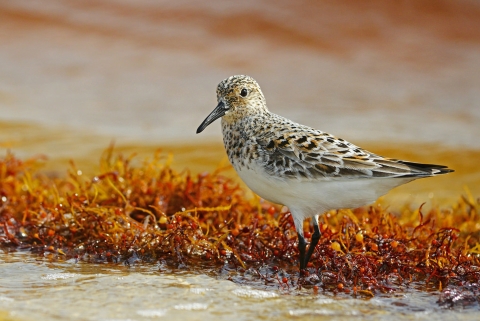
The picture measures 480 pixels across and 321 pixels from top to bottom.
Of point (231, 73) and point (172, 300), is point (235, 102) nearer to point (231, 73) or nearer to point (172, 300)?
point (172, 300)

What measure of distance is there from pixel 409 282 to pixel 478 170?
4.85m

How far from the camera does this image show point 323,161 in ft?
14.7

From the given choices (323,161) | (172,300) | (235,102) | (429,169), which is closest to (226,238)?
(235,102)

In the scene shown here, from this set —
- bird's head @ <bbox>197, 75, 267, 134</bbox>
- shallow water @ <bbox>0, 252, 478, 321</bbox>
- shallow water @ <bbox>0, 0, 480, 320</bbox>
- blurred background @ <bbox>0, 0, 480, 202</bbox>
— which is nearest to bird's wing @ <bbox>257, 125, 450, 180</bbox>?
bird's head @ <bbox>197, 75, 267, 134</bbox>

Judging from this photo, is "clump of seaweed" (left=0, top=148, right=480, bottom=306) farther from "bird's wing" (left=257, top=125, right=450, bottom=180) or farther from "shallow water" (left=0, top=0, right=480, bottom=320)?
"shallow water" (left=0, top=0, right=480, bottom=320)

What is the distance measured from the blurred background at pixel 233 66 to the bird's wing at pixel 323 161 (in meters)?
5.32

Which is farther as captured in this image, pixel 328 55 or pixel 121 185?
pixel 328 55

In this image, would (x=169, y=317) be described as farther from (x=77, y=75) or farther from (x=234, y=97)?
(x=77, y=75)

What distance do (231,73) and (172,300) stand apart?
26.4 ft

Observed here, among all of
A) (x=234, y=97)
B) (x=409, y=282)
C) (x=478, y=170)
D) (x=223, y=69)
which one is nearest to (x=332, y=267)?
(x=409, y=282)

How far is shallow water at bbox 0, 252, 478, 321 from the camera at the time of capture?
A: 12.5 feet

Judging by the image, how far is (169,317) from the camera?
3738 millimetres

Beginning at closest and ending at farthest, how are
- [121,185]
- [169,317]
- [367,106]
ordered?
1. [169,317]
2. [121,185]
3. [367,106]

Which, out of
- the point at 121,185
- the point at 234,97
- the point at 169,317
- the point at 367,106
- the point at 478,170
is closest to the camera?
the point at 169,317
